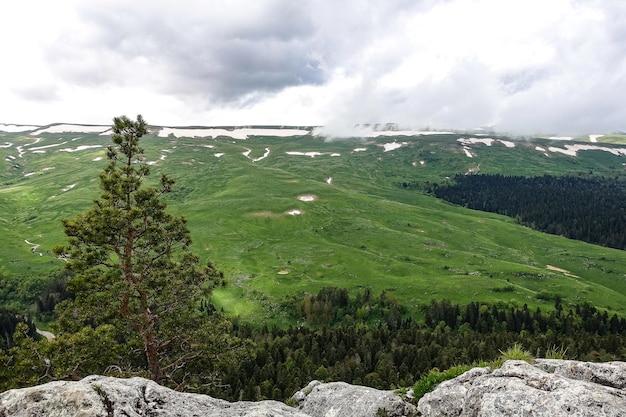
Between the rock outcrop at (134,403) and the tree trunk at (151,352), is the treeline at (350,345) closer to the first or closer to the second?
the tree trunk at (151,352)

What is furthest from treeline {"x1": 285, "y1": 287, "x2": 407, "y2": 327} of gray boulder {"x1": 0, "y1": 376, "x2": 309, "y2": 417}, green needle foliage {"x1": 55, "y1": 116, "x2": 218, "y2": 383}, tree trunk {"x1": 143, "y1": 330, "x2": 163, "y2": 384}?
gray boulder {"x1": 0, "y1": 376, "x2": 309, "y2": 417}

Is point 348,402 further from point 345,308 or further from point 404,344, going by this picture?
point 345,308

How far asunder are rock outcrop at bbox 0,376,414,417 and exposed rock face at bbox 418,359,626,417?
6.46 feet

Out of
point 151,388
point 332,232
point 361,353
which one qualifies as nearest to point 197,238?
point 332,232

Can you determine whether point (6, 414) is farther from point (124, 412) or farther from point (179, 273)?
point (179, 273)

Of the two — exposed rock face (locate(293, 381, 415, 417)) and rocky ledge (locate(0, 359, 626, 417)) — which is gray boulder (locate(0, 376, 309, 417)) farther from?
exposed rock face (locate(293, 381, 415, 417))

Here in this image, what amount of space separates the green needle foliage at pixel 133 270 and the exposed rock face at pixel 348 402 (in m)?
13.3

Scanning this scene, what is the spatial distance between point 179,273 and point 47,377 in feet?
36.4

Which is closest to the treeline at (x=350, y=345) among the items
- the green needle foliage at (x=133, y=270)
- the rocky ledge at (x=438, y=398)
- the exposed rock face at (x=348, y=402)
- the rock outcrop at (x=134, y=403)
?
the green needle foliage at (x=133, y=270)

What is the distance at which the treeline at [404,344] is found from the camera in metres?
61.3

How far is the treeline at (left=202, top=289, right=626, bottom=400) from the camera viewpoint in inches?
2413

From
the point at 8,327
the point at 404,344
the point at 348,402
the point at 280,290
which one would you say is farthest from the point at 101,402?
the point at 280,290

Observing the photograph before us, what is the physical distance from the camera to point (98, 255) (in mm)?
27500

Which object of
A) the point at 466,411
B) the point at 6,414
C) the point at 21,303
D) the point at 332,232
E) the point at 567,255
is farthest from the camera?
the point at 332,232
